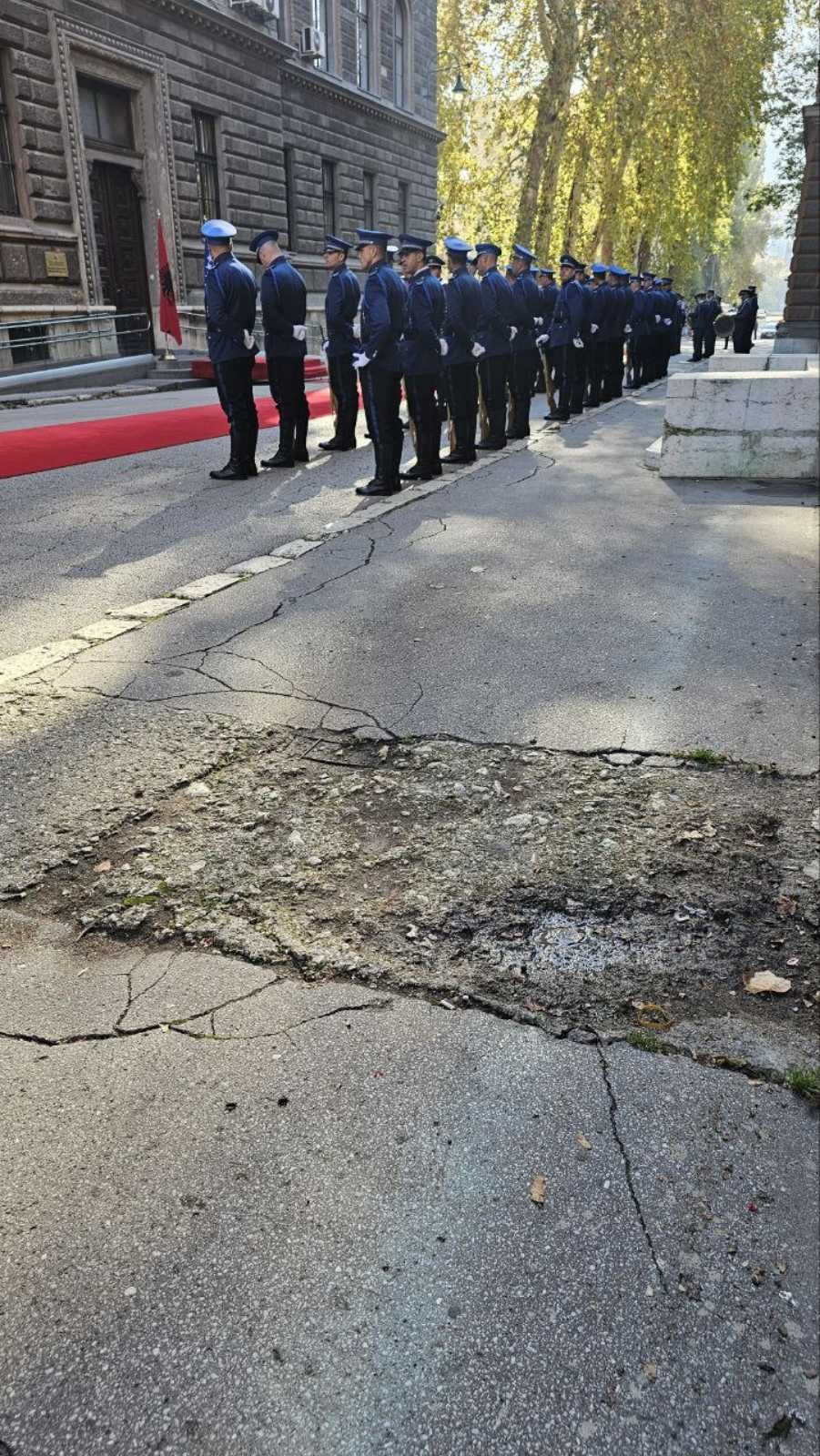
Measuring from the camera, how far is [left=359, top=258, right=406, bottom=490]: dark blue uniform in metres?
8.12

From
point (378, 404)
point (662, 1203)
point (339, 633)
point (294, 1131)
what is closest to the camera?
point (662, 1203)

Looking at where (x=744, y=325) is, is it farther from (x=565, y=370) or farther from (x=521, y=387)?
(x=521, y=387)

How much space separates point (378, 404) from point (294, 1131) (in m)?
7.32

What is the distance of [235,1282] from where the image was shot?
5.65 feet

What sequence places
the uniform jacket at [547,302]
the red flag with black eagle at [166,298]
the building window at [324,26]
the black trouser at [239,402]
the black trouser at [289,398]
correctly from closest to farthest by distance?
the black trouser at [239,402]
the black trouser at [289,398]
the uniform jacket at [547,302]
the red flag with black eagle at [166,298]
the building window at [324,26]

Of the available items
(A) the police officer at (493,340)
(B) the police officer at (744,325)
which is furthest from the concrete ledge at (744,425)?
(B) the police officer at (744,325)

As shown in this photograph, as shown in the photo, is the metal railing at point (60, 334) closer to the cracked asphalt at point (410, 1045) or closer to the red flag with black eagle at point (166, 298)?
the red flag with black eagle at point (166, 298)

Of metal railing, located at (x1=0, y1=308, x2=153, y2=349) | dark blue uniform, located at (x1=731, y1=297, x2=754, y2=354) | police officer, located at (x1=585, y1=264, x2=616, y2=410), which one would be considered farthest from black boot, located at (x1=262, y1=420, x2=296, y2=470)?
dark blue uniform, located at (x1=731, y1=297, x2=754, y2=354)

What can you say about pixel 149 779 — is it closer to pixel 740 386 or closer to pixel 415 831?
pixel 415 831

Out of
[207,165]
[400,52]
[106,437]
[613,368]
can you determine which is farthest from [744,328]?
[106,437]

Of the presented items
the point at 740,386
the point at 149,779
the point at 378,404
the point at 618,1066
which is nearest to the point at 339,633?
the point at 149,779

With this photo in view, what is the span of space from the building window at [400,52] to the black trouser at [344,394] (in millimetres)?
25506

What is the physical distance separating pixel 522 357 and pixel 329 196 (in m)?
19.8

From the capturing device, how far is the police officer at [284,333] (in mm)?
8977
